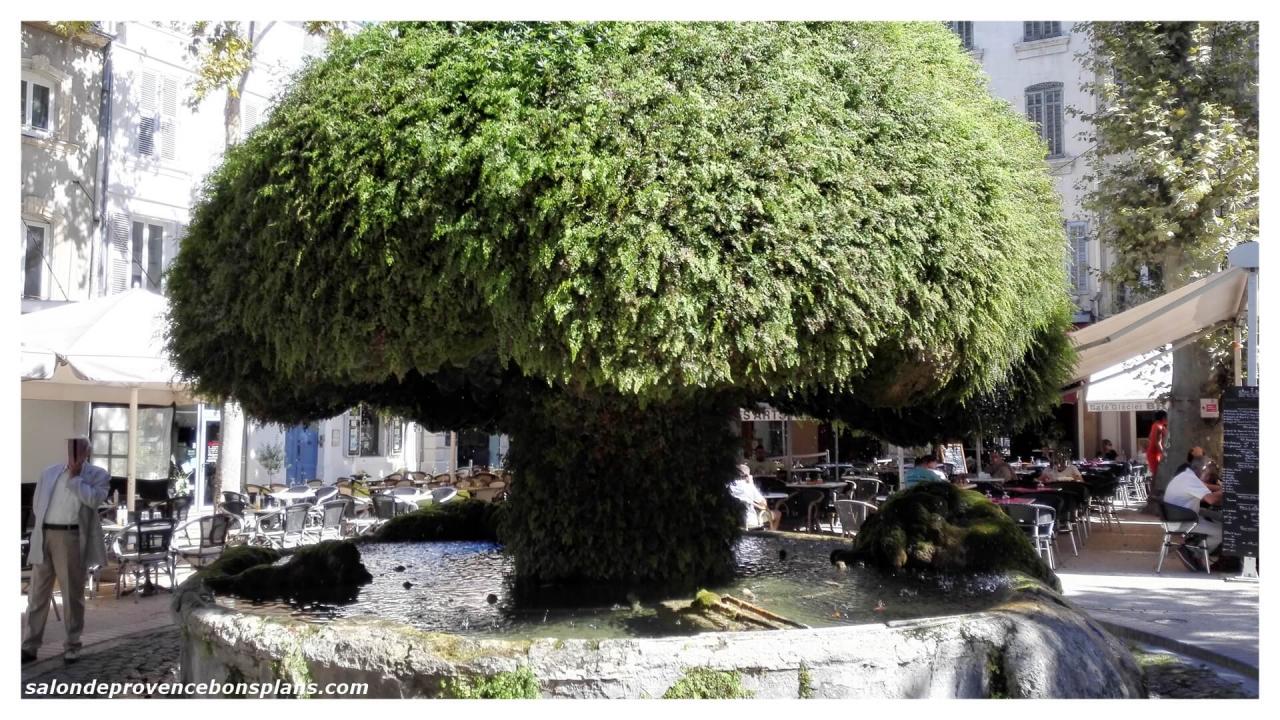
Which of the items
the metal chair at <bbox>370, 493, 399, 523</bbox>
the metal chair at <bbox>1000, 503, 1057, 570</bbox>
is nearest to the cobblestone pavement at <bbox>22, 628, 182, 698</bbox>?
the metal chair at <bbox>370, 493, 399, 523</bbox>

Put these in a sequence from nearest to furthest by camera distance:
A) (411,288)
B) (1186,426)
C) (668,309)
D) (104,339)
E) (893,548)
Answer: (668,309), (411,288), (893,548), (104,339), (1186,426)

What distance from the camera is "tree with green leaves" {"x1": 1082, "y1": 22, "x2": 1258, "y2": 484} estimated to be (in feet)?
55.8

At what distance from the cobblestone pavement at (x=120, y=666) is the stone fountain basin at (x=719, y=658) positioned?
6.49 feet

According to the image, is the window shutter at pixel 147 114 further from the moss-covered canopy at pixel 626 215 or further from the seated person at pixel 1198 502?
the seated person at pixel 1198 502

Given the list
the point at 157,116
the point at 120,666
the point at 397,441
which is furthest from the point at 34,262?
the point at 120,666

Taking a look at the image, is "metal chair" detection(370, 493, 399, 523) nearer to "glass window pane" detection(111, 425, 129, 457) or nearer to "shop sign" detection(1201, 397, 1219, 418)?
"glass window pane" detection(111, 425, 129, 457)

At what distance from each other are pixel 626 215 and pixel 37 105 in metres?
17.8

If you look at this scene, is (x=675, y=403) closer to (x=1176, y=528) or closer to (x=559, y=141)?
(x=559, y=141)

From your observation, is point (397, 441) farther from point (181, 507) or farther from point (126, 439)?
point (181, 507)

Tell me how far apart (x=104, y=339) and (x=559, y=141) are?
292 inches

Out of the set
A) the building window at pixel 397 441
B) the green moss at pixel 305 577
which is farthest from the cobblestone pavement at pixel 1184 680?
the building window at pixel 397 441

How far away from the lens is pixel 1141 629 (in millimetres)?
8953
